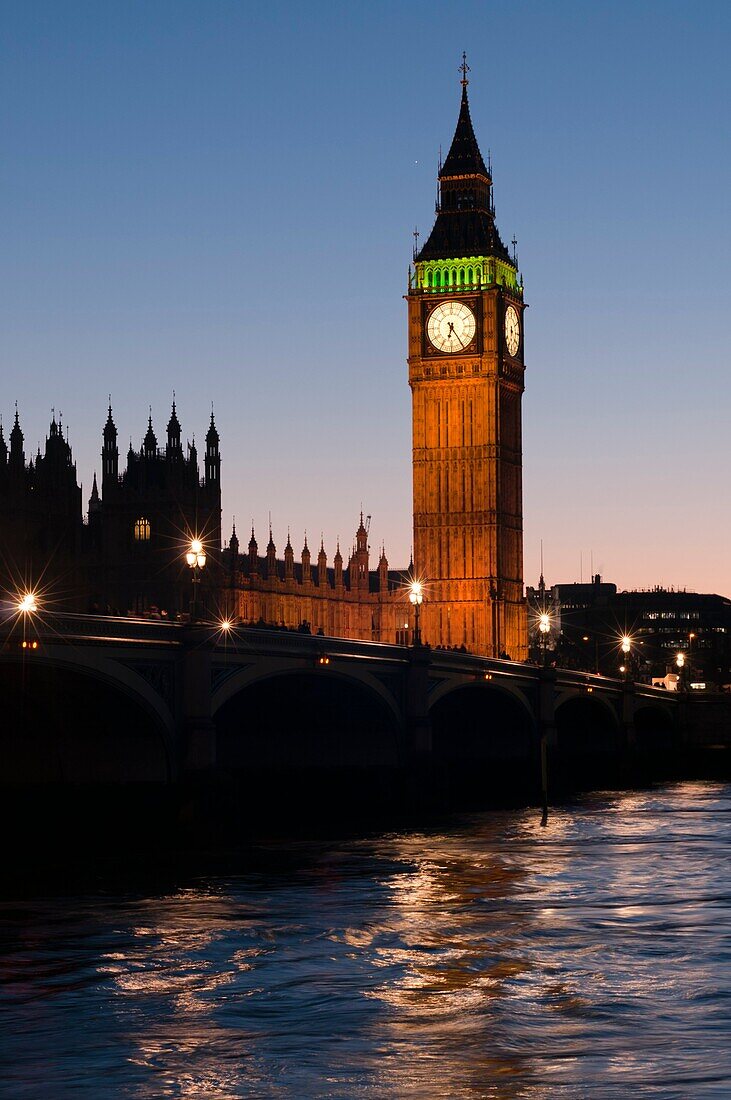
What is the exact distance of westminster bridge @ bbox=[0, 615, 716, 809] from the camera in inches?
2477

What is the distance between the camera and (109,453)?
128 metres

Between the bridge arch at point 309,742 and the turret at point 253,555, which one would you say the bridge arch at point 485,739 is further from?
the turret at point 253,555

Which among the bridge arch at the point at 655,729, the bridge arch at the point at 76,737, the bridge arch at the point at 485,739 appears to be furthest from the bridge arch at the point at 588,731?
the bridge arch at the point at 76,737

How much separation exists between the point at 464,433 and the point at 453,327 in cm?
906

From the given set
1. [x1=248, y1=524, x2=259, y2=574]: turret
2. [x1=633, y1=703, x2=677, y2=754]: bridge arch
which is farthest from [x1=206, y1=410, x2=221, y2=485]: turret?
[x1=633, y1=703, x2=677, y2=754]: bridge arch

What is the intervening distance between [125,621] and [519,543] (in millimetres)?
103508

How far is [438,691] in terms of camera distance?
88938 millimetres

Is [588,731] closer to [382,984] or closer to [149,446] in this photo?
→ [149,446]

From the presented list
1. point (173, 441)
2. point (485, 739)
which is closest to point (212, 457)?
point (173, 441)

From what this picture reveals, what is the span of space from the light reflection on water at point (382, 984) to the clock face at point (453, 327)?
102122 millimetres

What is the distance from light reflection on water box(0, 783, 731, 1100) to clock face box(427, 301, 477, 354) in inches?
4021

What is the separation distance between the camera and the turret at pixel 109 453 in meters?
128

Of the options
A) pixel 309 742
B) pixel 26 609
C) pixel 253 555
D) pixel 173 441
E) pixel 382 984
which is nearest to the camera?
pixel 382 984

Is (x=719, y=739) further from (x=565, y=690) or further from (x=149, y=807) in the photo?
(x=149, y=807)
